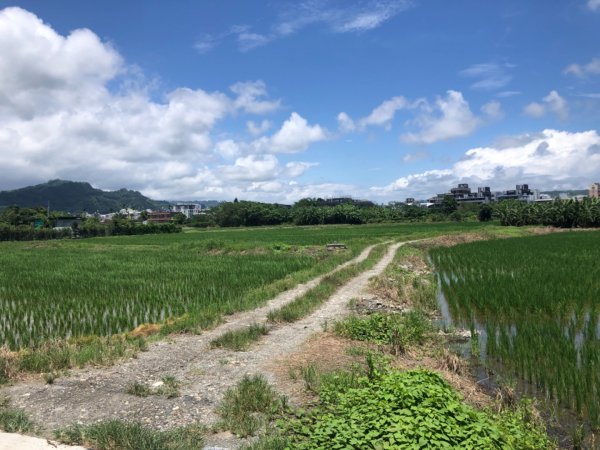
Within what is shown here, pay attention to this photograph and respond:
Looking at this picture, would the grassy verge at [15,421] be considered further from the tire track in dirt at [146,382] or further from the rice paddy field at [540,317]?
the rice paddy field at [540,317]

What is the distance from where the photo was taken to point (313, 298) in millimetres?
13594

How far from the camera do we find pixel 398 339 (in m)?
8.87

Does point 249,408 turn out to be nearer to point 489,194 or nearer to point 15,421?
point 15,421

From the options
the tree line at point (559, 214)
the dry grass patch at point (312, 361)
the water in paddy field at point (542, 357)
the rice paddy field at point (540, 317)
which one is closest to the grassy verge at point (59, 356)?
the dry grass patch at point (312, 361)

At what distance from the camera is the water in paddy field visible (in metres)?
6.20

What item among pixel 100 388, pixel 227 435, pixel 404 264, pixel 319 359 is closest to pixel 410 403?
pixel 227 435

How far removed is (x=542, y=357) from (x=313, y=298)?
7.01 meters

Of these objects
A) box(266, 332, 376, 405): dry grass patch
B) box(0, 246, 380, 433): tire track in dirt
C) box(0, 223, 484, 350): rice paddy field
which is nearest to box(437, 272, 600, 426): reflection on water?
box(266, 332, 376, 405): dry grass patch

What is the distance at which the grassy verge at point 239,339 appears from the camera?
8875 mm

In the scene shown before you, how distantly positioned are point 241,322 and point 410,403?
7.13 meters

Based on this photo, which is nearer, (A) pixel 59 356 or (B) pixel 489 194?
(A) pixel 59 356

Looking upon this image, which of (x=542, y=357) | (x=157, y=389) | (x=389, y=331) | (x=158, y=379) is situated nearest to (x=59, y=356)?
(x=158, y=379)

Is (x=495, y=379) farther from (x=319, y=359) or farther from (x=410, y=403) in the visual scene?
(x=410, y=403)

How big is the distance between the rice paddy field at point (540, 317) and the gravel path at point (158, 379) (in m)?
4.41
